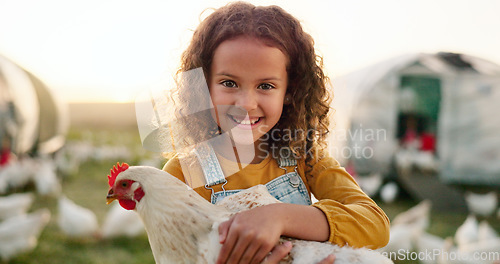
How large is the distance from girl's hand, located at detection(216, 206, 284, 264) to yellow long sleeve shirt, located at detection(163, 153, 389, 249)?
0.23 meters

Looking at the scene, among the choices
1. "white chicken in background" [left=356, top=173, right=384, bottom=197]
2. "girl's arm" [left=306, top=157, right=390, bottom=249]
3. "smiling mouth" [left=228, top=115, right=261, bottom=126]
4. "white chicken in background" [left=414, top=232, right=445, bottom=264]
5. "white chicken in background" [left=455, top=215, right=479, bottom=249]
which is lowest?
"white chicken in background" [left=356, top=173, right=384, bottom=197]

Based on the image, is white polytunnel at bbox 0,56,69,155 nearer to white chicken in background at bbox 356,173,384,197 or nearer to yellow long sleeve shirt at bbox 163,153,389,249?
white chicken in background at bbox 356,173,384,197

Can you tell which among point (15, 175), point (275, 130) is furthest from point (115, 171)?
point (15, 175)

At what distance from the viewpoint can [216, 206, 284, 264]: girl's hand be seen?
3.29 ft

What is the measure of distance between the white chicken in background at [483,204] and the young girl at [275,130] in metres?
4.92

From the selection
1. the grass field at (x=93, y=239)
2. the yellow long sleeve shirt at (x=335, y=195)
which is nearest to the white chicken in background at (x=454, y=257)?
the grass field at (x=93, y=239)

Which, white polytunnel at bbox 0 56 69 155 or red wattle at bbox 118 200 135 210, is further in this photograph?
white polytunnel at bbox 0 56 69 155

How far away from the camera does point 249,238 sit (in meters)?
1.00

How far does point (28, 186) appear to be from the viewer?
666cm

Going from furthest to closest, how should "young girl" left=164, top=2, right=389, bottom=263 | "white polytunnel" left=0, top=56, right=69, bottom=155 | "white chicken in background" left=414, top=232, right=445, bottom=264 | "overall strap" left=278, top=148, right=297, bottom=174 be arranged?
1. "white polytunnel" left=0, top=56, right=69, bottom=155
2. "white chicken in background" left=414, top=232, right=445, bottom=264
3. "overall strap" left=278, top=148, right=297, bottom=174
4. "young girl" left=164, top=2, right=389, bottom=263

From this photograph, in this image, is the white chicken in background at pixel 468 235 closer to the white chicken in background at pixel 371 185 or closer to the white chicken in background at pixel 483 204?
the white chicken in background at pixel 483 204

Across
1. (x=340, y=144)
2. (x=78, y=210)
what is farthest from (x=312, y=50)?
(x=340, y=144)

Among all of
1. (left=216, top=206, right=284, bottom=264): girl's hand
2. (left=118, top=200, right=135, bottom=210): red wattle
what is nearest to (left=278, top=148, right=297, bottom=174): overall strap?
(left=216, top=206, right=284, bottom=264): girl's hand

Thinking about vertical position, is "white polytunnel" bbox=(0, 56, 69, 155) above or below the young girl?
below
